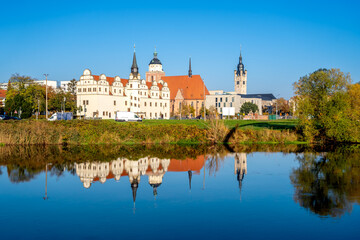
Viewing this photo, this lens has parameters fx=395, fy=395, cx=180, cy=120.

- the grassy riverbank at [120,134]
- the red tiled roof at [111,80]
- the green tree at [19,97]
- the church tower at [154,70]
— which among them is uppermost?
the church tower at [154,70]

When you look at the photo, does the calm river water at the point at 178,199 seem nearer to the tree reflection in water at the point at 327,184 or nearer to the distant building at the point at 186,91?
the tree reflection in water at the point at 327,184

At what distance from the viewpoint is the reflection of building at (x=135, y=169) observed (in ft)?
56.8

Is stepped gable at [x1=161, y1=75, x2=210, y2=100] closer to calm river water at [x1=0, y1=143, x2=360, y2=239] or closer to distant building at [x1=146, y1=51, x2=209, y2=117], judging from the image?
distant building at [x1=146, y1=51, x2=209, y2=117]

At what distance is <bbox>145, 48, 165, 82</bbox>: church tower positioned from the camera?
13761cm

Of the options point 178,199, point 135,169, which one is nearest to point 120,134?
point 135,169

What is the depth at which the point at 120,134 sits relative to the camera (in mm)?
36750

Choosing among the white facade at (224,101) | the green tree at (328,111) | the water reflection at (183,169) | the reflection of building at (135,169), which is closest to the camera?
the water reflection at (183,169)

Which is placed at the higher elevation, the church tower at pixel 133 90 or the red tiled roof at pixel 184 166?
the church tower at pixel 133 90

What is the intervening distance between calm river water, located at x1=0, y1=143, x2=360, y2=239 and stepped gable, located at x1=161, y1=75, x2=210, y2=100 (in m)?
107

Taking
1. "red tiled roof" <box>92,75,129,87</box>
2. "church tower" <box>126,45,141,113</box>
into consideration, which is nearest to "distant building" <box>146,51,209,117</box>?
"church tower" <box>126,45,141,113</box>

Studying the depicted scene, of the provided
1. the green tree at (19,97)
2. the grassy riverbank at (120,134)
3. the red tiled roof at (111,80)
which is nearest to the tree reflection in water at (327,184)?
the grassy riverbank at (120,134)

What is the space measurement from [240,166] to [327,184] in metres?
6.37

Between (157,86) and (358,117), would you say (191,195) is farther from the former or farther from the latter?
(157,86)

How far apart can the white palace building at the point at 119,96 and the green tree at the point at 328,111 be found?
50901 mm
